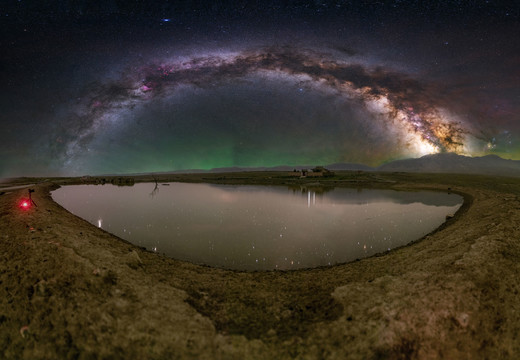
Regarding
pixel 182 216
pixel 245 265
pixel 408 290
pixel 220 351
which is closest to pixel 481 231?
pixel 408 290

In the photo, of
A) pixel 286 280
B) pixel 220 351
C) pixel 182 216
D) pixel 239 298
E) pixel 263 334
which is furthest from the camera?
pixel 182 216

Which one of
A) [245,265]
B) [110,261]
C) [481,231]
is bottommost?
[245,265]

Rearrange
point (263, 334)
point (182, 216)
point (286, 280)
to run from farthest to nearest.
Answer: point (182, 216) → point (286, 280) → point (263, 334)

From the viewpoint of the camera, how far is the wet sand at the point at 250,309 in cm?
461

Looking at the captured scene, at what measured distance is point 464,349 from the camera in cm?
459

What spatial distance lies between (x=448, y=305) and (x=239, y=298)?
4.98 meters

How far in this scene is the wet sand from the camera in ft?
→ 15.1

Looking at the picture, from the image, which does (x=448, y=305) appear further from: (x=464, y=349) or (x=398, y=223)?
(x=398, y=223)

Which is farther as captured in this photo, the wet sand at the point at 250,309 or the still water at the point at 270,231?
the still water at the point at 270,231

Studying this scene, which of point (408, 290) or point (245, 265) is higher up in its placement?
point (408, 290)

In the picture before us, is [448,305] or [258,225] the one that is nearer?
[448,305]

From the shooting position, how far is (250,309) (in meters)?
6.25

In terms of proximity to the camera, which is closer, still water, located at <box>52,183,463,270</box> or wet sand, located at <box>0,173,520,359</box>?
wet sand, located at <box>0,173,520,359</box>

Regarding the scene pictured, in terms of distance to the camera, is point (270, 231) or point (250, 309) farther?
point (270, 231)
